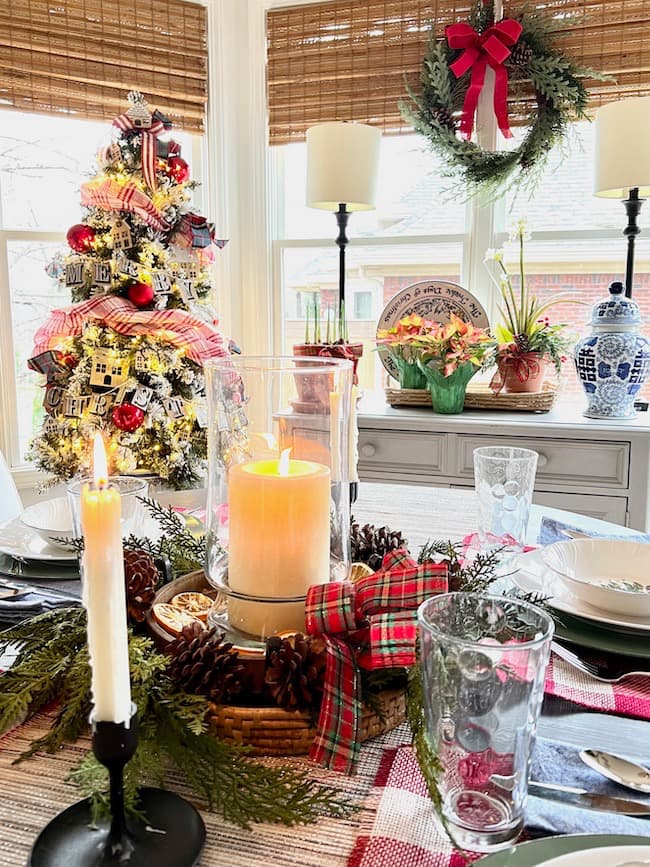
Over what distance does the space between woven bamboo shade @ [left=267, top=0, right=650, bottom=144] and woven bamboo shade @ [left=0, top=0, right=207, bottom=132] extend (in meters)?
0.34

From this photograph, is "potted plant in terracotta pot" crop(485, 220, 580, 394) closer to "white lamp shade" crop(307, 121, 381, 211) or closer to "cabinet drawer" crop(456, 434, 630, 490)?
"cabinet drawer" crop(456, 434, 630, 490)

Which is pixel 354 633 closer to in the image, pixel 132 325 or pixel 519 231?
pixel 132 325

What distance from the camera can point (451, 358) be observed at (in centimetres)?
224

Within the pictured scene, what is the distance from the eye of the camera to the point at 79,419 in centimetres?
219

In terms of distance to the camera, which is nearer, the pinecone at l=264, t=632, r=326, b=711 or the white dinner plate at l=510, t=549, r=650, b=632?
the pinecone at l=264, t=632, r=326, b=711

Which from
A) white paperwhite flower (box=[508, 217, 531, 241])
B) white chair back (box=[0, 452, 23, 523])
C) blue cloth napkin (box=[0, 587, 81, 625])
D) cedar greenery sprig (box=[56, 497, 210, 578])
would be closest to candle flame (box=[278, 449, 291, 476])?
cedar greenery sprig (box=[56, 497, 210, 578])

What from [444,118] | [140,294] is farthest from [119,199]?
[444,118]

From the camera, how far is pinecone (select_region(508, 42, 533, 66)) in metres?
2.52

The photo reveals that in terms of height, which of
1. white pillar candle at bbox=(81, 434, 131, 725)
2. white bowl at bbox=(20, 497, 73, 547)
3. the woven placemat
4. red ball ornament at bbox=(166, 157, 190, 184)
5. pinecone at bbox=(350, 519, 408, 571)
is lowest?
the woven placemat

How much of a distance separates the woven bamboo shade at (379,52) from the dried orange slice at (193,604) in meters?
2.41

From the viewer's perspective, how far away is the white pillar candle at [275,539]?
2.12 ft

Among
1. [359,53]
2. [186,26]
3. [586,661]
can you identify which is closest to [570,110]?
[359,53]

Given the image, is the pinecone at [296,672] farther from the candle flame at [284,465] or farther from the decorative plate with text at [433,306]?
the decorative plate with text at [433,306]

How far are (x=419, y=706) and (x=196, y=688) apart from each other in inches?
7.2
